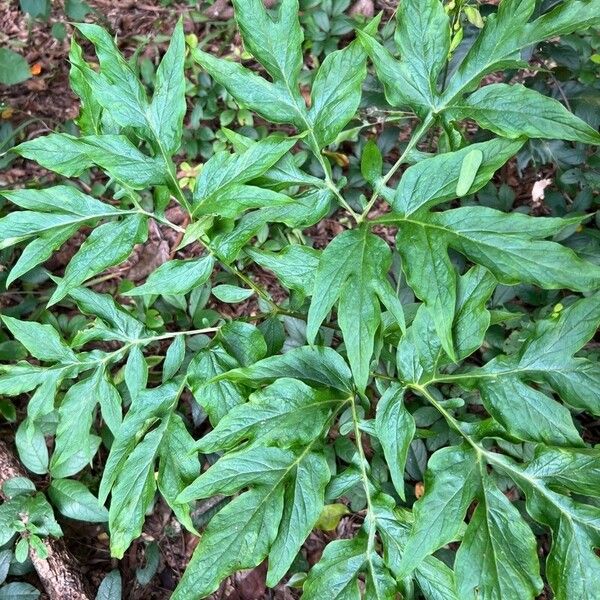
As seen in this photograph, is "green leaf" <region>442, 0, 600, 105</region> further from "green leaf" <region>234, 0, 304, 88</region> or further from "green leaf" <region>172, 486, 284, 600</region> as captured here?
"green leaf" <region>172, 486, 284, 600</region>

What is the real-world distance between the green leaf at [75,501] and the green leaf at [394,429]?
4.54 feet

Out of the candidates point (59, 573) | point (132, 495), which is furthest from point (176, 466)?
point (59, 573)

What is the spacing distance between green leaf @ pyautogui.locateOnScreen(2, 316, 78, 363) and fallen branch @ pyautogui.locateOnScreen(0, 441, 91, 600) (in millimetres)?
921

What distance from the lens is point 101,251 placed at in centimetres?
159

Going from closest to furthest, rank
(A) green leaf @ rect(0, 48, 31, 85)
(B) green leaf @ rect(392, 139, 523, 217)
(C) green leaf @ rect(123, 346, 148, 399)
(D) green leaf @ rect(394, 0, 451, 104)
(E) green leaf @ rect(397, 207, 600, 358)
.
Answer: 1. (E) green leaf @ rect(397, 207, 600, 358)
2. (B) green leaf @ rect(392, 139, 523, 217)
3. (D) green leaf @ rect(394, 0, 451, 104)
4. (C) green leaf @ rect(123, 346, 148, 399)
5. (A) green leaf @ rect(0, 48, 31, 85)

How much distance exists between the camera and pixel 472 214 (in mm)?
1268

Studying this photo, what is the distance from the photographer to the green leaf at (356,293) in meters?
1.23

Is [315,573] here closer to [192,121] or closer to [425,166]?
[425,166]

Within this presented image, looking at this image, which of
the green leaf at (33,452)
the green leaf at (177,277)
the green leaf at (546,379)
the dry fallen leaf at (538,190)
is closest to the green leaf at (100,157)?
the green leaf at (177,277)

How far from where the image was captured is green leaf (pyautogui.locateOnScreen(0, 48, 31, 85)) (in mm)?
2619

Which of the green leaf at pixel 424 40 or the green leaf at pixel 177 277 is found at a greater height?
the green leaf at pixel 424 40

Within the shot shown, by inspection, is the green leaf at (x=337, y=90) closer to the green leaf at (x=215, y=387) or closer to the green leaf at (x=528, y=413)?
the green leaf at (x=215, y=387)

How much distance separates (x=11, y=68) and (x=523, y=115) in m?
2.26

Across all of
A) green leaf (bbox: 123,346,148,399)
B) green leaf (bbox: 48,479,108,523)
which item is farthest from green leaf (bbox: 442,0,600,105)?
green leaf (bbox: 48,479,108,523)
